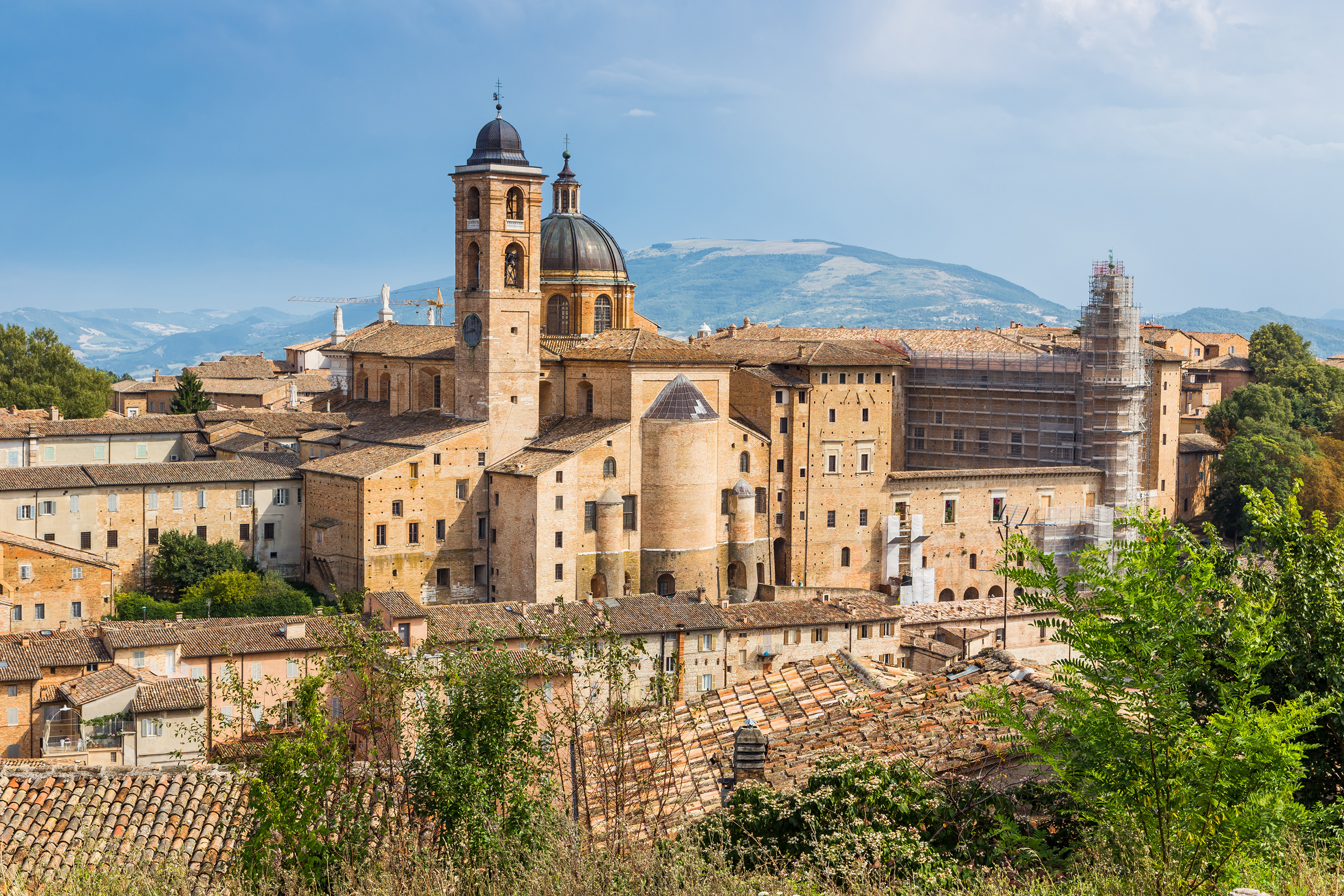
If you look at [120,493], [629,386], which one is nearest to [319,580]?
[120,493]

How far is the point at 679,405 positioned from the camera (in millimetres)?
39625

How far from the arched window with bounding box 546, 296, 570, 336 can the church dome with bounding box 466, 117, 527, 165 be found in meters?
5.42

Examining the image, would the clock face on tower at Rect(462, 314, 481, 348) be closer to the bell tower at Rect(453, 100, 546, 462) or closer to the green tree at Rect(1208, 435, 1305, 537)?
the bell tower at Rect(453, 100, 546, 462)

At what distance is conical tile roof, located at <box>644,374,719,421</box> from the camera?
39562 millimetres

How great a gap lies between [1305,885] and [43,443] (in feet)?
145

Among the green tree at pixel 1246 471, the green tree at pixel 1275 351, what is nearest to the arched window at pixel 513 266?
the green tree at pixel 1246 471

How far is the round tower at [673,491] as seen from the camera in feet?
129

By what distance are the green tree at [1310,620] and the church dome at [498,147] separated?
3052cm

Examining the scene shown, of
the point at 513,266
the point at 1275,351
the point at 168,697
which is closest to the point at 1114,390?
the point at 513,266

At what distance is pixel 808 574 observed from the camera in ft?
141

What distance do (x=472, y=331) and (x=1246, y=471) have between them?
96.7 feet

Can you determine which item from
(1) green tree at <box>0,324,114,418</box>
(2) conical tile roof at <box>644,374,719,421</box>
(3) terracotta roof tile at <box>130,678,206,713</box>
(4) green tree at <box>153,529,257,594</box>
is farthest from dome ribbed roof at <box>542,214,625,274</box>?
(1) green tree at <box>0,324,114,418</box>

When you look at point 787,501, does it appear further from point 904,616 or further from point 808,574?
point 904,616

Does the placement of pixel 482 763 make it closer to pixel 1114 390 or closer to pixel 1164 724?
Answer: pixel 1164 724
